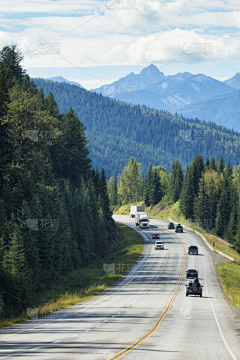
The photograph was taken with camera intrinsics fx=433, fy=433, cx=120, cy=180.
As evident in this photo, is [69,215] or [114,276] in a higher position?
[69,215]

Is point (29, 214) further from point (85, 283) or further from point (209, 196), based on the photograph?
point (209, 196)

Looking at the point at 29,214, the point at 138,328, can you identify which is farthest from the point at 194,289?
the point at 29,214

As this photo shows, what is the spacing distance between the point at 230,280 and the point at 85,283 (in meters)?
17.8

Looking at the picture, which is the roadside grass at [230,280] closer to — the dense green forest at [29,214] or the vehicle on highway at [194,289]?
the vehicle on highway at [194,289]

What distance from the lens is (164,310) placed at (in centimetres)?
3359

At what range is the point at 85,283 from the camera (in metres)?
54.0

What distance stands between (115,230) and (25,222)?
53800 mm

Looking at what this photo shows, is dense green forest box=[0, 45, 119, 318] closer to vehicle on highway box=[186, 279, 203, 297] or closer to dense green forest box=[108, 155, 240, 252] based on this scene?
vehicle on highway box=[186, 279, 203, 297]

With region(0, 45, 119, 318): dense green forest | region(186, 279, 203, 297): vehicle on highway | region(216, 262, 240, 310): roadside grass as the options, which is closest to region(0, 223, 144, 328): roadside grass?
region(0, 45, 119, 318): dense green forest

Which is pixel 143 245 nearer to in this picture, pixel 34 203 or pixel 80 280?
pixel 80 280

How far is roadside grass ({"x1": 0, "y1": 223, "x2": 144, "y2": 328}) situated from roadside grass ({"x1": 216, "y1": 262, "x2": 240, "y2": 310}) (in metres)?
13.3

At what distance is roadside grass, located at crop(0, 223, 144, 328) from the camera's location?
36912 millimetres

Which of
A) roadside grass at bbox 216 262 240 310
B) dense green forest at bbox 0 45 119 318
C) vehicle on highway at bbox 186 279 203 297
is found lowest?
roadside grass at bbox 216 262 240 310

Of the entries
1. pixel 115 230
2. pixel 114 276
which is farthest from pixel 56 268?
pixel 115 230
